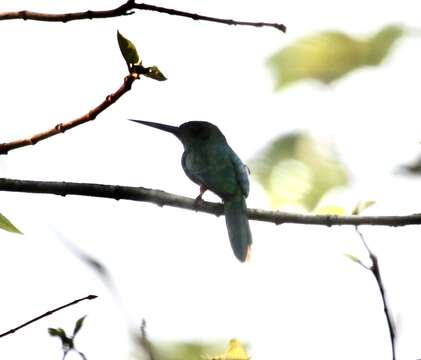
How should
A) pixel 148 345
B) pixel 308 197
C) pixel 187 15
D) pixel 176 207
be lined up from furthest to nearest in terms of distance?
pixel 176 207
pixel 308 197
pixel 187 15
pixel 148 345

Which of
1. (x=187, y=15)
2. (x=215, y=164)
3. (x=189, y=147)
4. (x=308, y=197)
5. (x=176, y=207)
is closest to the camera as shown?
(x=187, y=15)

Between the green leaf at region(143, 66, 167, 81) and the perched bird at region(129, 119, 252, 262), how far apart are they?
168cm

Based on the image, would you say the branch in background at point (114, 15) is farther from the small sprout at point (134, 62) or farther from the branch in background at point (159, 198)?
the branch in background at point (159, 198)

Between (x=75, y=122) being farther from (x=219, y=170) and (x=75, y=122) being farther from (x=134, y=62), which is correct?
(x=219, y=170)

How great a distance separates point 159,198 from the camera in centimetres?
321

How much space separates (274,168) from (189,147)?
3161mm

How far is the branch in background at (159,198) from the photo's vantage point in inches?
112

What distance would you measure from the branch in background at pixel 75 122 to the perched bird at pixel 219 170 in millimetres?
1767

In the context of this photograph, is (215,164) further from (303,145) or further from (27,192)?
(27,192)

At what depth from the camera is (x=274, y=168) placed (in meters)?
2.99

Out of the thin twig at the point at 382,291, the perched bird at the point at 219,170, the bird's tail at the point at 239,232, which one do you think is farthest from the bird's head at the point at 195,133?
the thin twig at the point at 382,291

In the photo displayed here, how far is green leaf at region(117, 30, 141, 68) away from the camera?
2.36 metres

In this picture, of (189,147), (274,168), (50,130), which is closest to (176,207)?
(274,168)

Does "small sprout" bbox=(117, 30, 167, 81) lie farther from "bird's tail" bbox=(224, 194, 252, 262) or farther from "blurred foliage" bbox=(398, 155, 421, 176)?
"bird's tail" bbox=(224, 194, 252, 262)
